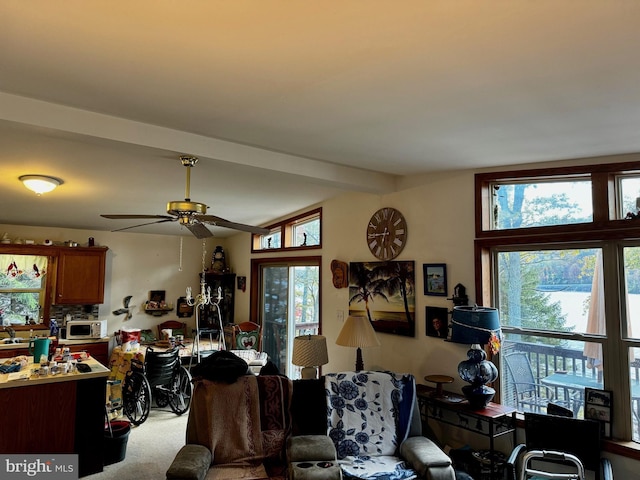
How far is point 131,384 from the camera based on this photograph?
16.1 ft

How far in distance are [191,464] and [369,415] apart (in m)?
1.35

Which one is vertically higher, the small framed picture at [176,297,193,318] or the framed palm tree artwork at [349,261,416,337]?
the framed palm tree artwork at [349,261,416,337]

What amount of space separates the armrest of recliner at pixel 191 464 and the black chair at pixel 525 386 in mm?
2453

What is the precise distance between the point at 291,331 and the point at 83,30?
493 cm

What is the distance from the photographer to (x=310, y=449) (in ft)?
9.50

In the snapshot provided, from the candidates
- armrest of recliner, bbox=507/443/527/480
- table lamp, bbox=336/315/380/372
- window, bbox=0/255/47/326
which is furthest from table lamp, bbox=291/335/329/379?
window, bbox=0/255/47/326

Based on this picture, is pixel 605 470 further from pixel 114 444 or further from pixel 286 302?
pixel 286 302

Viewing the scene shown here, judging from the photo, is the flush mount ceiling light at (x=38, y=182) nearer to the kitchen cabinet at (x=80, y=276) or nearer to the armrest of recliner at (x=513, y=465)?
the kitchen cabinet at (x=80, y=276)

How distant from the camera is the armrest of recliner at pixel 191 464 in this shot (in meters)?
2.56

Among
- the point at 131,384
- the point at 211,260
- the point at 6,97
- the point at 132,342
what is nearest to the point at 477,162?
the point at 6,97

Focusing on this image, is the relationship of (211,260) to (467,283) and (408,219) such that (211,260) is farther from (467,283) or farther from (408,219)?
(467,283)

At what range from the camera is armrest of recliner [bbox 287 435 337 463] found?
2.84 meters

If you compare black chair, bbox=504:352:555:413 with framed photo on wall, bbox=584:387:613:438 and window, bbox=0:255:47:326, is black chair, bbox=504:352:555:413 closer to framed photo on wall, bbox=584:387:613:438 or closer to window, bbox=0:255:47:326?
framed photo on wall, bbox=584:387:613:438

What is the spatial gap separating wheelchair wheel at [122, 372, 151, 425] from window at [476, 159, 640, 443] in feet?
12.2
